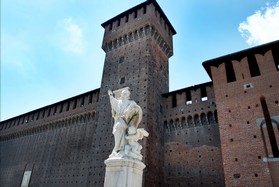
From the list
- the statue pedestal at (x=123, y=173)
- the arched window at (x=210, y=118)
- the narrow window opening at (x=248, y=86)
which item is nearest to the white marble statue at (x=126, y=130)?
the statue pedestal at (x=123, y=173)

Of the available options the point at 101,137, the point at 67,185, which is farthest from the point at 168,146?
the point at 67,185

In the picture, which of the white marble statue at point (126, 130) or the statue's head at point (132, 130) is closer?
the white marble statue at point (126, 130)

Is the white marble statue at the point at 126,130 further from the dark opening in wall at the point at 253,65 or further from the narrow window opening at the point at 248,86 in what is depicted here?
the dark opening in wall at the point at 253,65

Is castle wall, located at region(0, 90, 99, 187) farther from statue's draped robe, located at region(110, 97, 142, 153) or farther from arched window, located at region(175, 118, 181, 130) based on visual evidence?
statue's draped robe, located at region(110, 97, 142, 153)

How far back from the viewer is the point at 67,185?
15711 mm

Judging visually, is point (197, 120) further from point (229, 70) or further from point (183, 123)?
point (229, 70)

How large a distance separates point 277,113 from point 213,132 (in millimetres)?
3858

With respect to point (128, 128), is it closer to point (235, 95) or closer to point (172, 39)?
point (235, 95)

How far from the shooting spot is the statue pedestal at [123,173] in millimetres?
3900

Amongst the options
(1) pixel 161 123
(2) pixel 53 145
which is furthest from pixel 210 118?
(2) pixel 53 145

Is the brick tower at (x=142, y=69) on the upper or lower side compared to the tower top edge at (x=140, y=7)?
lower

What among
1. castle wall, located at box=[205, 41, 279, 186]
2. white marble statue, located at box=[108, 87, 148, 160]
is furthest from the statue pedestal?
castle wall, located at box=[205, 41, 279, 186]

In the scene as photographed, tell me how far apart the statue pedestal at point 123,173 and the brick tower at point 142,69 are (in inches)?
316

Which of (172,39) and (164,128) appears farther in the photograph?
(172,39)
